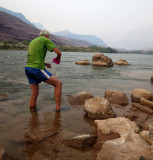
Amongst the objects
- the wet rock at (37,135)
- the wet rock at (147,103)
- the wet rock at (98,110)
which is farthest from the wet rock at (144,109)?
the wet rock at (37,135)

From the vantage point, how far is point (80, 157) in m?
2.94

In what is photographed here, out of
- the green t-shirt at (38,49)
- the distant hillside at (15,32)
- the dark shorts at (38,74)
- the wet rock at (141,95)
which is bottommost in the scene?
the wet rock at (141,95)

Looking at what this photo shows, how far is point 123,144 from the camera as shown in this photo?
3012 millimetres

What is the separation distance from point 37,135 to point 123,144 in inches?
74.2

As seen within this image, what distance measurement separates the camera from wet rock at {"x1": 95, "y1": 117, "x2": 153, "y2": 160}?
2.68 meters

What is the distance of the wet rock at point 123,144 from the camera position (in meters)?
2.68

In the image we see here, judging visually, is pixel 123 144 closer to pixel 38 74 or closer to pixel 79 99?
pixel 38 74

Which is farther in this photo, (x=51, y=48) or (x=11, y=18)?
(x=11, y=18)

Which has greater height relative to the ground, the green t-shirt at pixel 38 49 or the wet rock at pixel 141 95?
the green t-shirt at pixel 38 49

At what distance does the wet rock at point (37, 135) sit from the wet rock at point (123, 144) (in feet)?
3.85

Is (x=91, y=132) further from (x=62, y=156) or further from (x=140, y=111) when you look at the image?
(x=140, y=111)

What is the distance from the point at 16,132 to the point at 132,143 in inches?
103

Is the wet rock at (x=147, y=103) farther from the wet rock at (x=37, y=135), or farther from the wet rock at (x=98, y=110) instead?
the wet rock at (x=37, y=135)

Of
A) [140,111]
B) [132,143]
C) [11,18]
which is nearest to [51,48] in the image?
[132,143]
